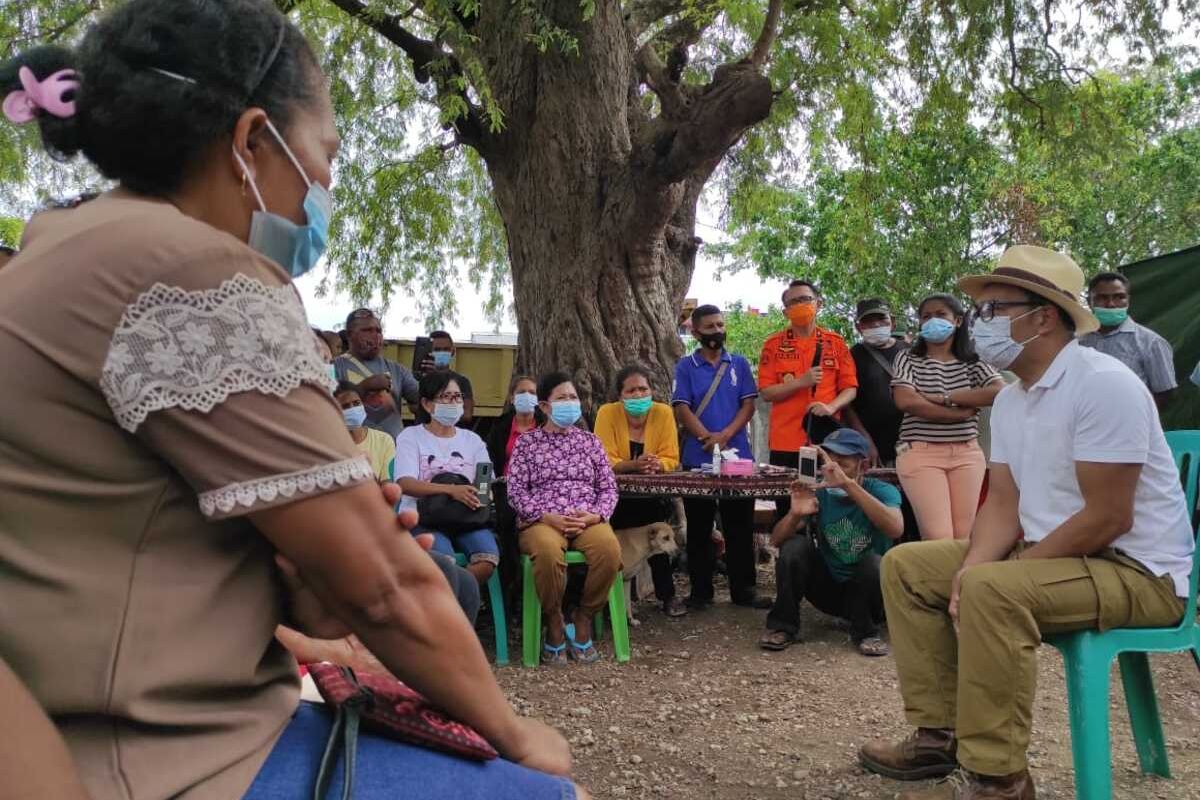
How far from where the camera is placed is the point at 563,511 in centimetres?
580

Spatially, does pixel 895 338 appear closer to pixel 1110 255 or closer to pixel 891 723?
pixel 891 723

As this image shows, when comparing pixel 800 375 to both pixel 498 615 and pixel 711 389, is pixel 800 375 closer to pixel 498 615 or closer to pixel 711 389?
pixel 711 389

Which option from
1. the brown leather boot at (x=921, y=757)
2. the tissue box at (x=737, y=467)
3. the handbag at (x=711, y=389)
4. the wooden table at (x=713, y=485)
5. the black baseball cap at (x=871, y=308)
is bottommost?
the brown leather boot at (x=921, y=757)

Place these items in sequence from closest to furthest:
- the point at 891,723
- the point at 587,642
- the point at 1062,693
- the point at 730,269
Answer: the point at 891,723, the point at 1062,693, the point at 587,642, the point at 730,269

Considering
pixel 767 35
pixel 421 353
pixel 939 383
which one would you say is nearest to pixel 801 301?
pixel 939 383

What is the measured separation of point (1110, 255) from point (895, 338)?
14.3 metres

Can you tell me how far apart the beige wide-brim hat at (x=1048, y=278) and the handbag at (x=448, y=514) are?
319 centimetres

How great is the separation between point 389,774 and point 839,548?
4.93 m

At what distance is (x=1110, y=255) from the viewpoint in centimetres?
1920

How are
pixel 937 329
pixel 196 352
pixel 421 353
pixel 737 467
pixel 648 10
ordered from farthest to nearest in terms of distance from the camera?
pixel 648 10
pixel 421 353
pixel 737 467
pixel 937 329
pixel 196 352

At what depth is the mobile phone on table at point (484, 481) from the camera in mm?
5820

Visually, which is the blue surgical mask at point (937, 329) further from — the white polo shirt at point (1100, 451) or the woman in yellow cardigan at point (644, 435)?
the white polo shirt at point (1100, 451)

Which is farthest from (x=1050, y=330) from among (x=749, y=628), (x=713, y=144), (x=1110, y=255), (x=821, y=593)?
(x=1110, y=255)

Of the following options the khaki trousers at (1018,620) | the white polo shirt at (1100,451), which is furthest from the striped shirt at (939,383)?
the khaki trousers at (1018,620)
